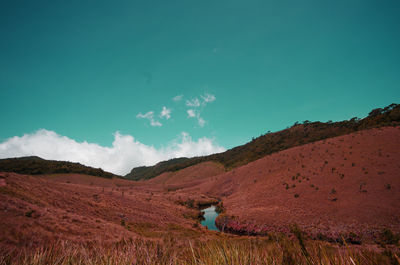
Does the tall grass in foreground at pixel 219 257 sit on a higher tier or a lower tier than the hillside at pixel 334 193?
higher

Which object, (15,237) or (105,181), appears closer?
(15,237)

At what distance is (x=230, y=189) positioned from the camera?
4822cm

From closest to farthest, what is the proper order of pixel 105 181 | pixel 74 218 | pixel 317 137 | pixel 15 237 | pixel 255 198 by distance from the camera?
1. pixel 15 237
2. pixel 74 218
3. pixel 255 198
4. pixel 105 181
5. pixel 317 137

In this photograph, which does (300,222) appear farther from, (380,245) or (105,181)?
(105,181)

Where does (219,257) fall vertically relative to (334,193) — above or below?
above

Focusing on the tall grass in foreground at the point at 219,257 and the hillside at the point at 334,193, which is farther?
Answer: the hillside at the point at 334,193

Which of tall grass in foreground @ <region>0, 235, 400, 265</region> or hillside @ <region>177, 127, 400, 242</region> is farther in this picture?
hillside @ <region>177, 127, 400, 242</region>

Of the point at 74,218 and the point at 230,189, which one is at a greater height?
Answer: the point at 74,218

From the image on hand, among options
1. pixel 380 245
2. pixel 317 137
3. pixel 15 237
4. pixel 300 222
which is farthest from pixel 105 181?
pixel 317 137

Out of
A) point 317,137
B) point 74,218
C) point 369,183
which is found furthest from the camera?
point 317,137

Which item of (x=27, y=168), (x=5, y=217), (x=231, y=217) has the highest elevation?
(x=27, y=168)

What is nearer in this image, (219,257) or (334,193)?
(219,257)

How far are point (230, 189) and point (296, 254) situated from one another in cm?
4933

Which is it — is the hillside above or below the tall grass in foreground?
below
